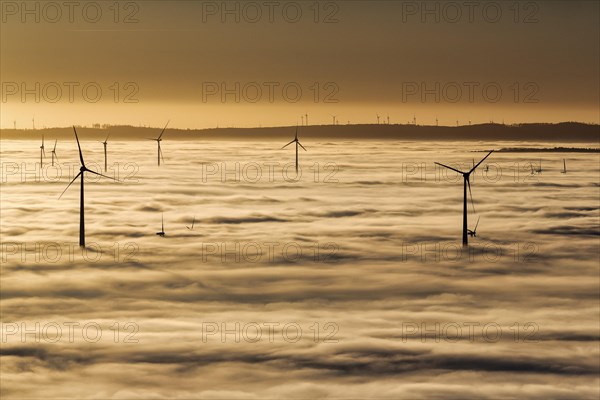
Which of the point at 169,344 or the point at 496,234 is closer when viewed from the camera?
the point at 169,344

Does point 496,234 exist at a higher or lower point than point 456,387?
higher

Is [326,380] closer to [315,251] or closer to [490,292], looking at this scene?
[490,292]

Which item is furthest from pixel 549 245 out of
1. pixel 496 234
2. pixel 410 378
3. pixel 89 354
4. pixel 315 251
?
pixel 89 354

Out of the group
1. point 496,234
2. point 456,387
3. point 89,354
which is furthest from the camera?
point 496,234

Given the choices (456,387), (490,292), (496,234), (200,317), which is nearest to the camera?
(456,387)

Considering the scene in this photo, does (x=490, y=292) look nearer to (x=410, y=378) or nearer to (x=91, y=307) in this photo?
(x=410, y=378)

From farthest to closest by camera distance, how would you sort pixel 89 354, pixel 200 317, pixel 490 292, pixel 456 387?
pixel 490 292, pixel 200 317, pixel 89 354, pixel 456 387

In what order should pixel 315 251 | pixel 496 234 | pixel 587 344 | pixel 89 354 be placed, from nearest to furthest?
pixel 89 354
pixel 587 344
pixel 315 251
pixel 496 234

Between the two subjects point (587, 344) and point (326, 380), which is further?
point (587, 344)

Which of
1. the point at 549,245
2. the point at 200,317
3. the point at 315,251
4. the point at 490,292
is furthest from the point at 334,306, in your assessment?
the point at 549,245
